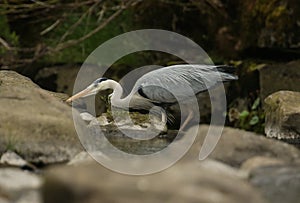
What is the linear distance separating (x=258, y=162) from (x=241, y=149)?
0.33m

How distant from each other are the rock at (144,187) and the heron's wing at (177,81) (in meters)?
3.59

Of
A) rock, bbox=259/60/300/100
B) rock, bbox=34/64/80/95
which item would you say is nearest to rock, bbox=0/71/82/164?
rock, bbox=259/60/300/100

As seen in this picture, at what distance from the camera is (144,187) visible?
233 centimetres

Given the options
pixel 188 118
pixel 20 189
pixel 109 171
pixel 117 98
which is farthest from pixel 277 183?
pixel 188 118

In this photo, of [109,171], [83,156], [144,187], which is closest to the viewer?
[144,187]

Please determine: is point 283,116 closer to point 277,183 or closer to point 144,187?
point 277,183

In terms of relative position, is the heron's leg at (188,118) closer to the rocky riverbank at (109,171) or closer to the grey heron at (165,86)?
the grey heron at (165,86)

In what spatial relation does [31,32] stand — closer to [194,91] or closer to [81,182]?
[194,91]

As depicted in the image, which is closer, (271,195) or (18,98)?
(271,195)

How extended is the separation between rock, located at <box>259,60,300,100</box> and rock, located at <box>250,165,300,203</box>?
5163 mm

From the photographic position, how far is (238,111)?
8.17 metres

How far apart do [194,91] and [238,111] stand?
2021 millimetres

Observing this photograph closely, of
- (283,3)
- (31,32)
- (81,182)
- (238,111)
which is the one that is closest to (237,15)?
(283,3)

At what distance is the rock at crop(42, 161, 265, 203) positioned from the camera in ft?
7.47
